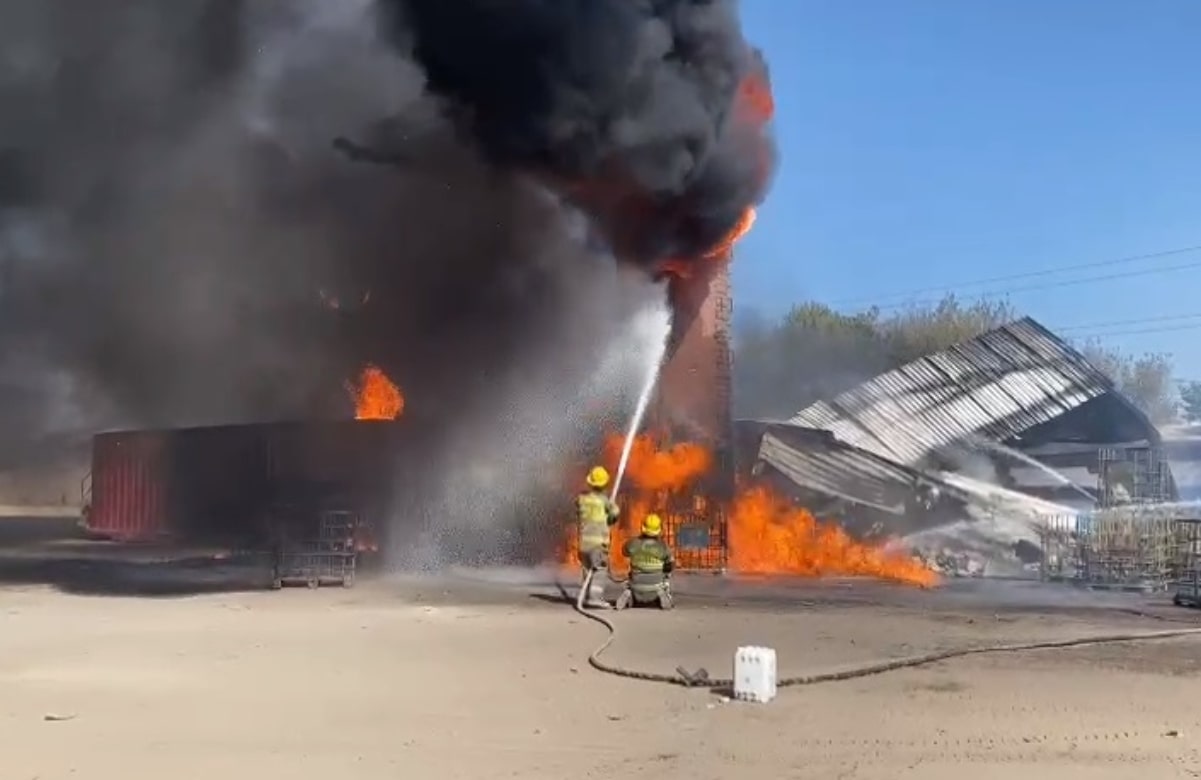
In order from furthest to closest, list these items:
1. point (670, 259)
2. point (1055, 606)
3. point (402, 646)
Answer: point (670, 259) < point (1055, 606) < point (402, 646)

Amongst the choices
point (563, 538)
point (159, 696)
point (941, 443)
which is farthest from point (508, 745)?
point (941, 443)

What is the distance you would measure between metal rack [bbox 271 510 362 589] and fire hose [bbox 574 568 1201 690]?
5361 millimetres

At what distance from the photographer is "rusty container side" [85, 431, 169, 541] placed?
26.8 metres

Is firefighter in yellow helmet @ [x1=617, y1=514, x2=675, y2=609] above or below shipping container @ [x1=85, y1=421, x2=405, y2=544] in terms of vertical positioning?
below

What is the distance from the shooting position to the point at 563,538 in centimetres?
2069

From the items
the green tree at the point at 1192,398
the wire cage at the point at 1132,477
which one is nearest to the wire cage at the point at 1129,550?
the wire cage at the point at 1132,477

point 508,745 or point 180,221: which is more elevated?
point 180,221

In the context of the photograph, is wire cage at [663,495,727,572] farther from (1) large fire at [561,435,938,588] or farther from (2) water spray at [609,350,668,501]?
(2) water spray at [609,350,668,501]

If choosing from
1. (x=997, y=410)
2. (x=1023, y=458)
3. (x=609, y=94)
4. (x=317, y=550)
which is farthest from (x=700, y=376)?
(x=997, y=410)

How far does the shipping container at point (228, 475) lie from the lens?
2053 cm

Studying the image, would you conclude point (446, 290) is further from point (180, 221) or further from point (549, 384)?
point (180, 221)

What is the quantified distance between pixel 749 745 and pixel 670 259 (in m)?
12.6

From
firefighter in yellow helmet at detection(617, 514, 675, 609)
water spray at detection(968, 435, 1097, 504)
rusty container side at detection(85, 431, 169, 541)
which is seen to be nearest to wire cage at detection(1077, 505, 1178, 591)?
water spray at detection(968, 435, 1097, 504)

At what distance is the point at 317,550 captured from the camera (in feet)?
58.1
